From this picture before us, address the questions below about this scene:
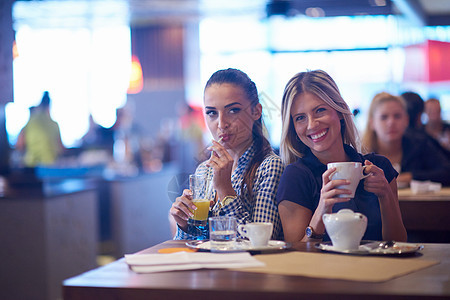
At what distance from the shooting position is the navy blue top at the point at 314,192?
5.29 ft

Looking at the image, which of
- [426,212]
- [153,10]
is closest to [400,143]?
[426,212]

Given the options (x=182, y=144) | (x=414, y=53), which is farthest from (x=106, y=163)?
(x=414, y=53)

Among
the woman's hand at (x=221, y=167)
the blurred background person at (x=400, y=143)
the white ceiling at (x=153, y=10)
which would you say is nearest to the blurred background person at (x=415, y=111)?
the blurred background person at (x=400, y=143)

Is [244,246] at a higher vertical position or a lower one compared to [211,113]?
lower

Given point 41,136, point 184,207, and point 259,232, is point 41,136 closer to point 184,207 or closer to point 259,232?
point 184,207

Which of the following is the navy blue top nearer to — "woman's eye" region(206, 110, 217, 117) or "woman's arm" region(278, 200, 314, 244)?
"woman's arm" region(278, 200, 314, 244)

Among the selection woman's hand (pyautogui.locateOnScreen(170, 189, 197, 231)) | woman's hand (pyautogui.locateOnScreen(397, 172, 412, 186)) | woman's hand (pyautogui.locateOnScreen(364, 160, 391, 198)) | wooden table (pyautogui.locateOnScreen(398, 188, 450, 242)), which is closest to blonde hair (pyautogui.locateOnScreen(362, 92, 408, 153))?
woman's hand (pyautogui.locateOnScreen(397, 172, 412, 186))

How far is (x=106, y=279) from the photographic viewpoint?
3.53ft

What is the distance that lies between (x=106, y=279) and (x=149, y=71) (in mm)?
10108

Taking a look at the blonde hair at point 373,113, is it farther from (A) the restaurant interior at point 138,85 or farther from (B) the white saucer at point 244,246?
(B) the white saucer at point 244,246

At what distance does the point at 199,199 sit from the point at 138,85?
634cm

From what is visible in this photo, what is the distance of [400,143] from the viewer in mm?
3285

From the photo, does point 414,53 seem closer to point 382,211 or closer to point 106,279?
point 382,211

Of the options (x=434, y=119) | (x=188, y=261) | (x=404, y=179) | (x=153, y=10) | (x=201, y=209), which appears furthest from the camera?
(x=153, y=10)
